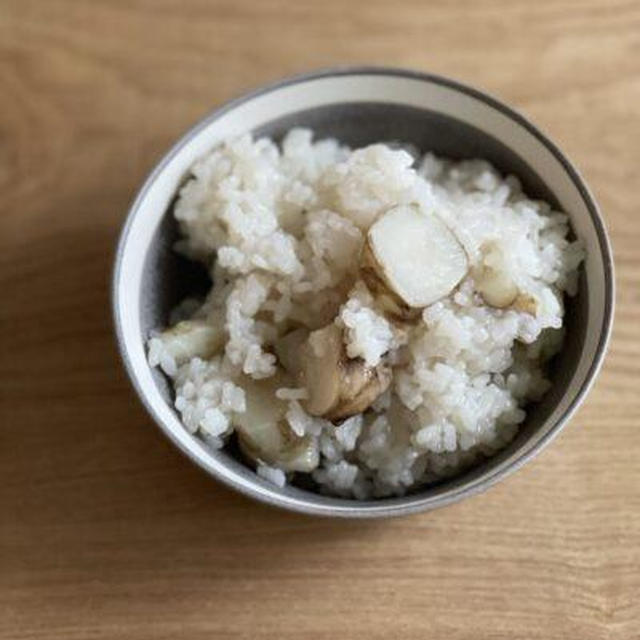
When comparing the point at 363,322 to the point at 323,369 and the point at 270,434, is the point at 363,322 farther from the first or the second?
the point at 270,434

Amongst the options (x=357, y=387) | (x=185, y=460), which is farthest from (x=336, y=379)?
(x=185, y=460)

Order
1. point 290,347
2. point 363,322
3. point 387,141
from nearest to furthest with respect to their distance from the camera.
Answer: point 363,322 < point 290,347 < point 387,141

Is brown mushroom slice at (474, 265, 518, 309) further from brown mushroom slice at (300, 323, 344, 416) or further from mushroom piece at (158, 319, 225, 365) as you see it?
mushroom piece at (158, 319, 225, 365)

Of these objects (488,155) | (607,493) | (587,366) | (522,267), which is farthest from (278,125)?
(607,493)

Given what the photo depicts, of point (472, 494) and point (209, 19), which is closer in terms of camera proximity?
Answer: point (472, 494)

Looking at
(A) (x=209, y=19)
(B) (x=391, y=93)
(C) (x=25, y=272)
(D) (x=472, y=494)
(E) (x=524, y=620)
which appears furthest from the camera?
(A) (x=209, y=19)

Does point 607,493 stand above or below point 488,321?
below

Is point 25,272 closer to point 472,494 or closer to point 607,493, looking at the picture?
point 472,494

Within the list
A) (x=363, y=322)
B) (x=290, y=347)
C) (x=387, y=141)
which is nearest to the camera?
(x=363, y=322)
